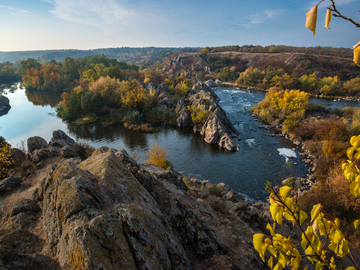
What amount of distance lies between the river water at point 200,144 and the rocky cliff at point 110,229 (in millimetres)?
12626

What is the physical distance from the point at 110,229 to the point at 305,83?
264 feet

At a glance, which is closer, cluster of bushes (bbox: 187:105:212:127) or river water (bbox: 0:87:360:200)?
river water (bbox: 0:87:360:200)

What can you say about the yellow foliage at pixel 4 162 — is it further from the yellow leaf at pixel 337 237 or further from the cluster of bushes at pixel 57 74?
the cluster of bushes at pixel 57 74

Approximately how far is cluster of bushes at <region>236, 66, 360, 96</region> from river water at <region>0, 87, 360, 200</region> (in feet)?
34.8

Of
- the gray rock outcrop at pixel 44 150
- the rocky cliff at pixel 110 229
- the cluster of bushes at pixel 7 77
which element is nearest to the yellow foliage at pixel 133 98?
the gray rock outcrop at pixel 44 150

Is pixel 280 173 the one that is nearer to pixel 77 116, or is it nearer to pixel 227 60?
pixel 77 116

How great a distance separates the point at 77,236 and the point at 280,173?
2437cm

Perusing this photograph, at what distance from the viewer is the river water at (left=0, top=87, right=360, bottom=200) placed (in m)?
22.7

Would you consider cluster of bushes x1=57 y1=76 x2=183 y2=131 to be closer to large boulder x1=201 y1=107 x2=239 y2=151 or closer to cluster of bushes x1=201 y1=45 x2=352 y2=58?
large boulder x1=201 y1=107 x2=239 y2=151

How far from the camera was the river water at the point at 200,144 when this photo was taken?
2273cm

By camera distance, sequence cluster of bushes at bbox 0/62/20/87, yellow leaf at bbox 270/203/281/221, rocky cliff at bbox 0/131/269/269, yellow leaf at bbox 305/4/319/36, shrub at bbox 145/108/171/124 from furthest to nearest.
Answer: cluster of bushes at bbox 0/62/20/87 → shrub at bbox 145/108/171/124 → rocky cliff at bbox 0/131/269/269 → yellow leaf at bbox 270/203/281/221 → yellow leaf at bbox 305/4/319/36

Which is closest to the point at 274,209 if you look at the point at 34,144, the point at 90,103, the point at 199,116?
the point at 34,144

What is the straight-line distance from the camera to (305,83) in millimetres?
64125

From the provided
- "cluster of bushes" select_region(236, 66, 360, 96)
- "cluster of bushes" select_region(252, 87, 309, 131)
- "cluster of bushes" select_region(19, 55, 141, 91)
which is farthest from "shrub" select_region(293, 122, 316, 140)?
"cluster of bushes" select_region(19, 55, 141, 91)
